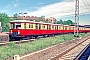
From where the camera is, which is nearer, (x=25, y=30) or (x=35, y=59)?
(x=35, y=59)

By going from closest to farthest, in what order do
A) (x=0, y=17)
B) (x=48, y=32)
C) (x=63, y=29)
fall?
(x=48, y=32)
(x=63, y=29)
(x=0, y=17)

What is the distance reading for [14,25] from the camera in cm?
2430

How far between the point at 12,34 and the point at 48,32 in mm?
10218

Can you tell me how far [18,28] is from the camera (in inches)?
934

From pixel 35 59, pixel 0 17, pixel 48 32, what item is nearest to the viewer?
pixel 35 59

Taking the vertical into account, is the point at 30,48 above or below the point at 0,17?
below

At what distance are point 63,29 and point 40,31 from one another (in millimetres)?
16903

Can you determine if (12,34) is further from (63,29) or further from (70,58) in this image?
A: (63,29)

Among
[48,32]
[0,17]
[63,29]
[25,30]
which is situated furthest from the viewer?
[0,17]

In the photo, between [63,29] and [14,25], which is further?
[63,29]

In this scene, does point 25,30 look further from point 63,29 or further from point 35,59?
point 63,29

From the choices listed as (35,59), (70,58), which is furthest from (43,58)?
(70,58)

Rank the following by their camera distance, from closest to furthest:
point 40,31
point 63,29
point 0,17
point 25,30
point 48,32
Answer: point 25,30, point 40,31, point 48,32, point 63,29, point 0,17

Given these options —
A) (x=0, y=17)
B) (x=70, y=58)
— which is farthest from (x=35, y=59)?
(x=0, y=17)
